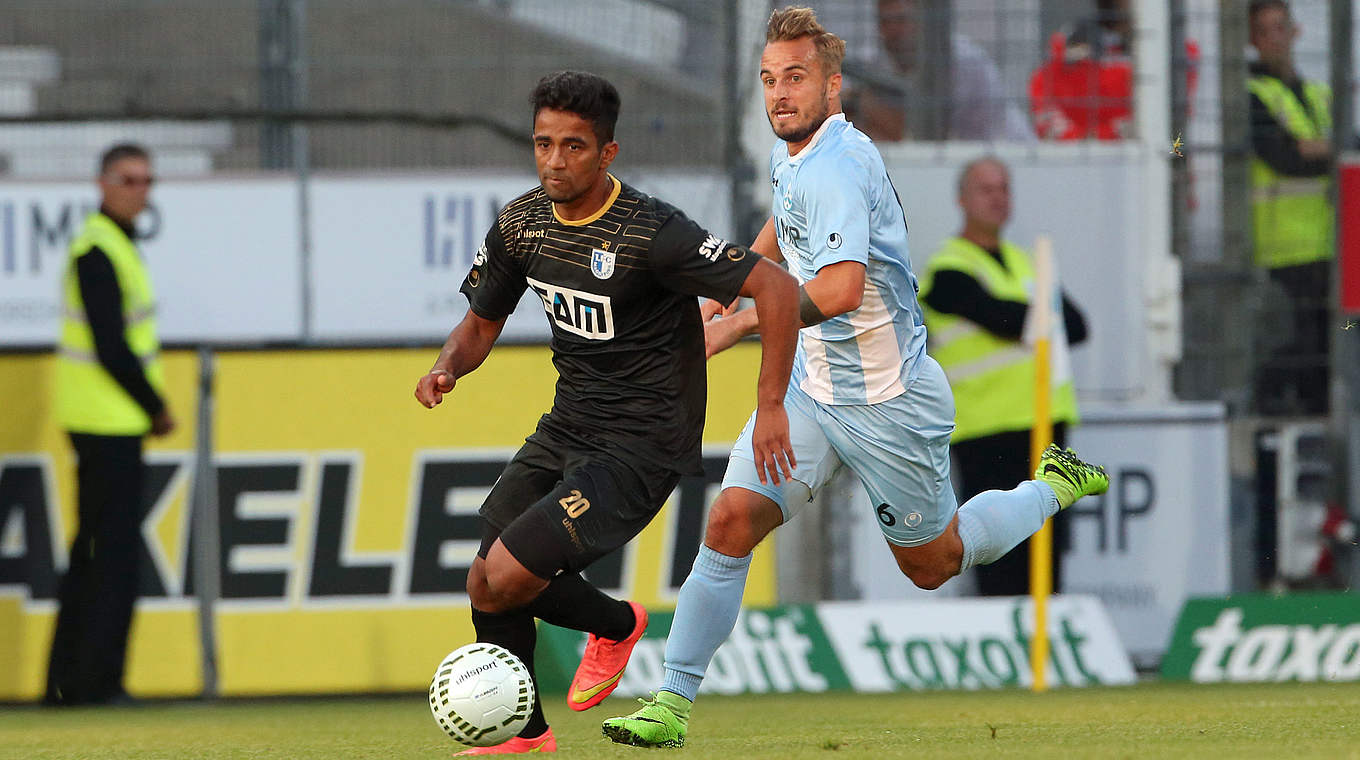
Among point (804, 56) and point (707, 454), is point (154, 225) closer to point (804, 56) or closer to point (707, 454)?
point (707, 454)

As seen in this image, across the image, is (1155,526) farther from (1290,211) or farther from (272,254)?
(272,254)

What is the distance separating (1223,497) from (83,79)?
6.62m

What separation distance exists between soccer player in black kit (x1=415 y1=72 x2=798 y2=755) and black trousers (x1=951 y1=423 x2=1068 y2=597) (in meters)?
3.60

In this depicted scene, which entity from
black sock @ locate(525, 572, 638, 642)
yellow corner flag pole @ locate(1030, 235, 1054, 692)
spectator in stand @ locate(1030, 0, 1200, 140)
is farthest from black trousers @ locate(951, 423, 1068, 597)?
black sock @ locate(525, 572, 638, 642)

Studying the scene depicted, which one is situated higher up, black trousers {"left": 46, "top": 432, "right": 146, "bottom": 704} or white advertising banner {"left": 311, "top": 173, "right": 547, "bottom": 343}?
white advertising banner {"left": 311, "top": 173, "right": 547, "bottom": 343}

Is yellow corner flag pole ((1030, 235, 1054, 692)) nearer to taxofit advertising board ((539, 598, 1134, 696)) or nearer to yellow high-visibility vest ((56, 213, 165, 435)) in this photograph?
taxofit advertising board ((539, 598, 1134, 696))

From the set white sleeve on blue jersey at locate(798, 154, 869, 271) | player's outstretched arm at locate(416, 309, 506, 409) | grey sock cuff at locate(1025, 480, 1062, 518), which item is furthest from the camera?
grey sock cuff at locate(1025, 480, 1062, 518)

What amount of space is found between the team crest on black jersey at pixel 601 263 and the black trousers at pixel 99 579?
3.81 meters

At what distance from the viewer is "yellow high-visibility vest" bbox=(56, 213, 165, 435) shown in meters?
8.45

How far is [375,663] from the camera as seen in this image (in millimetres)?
8547

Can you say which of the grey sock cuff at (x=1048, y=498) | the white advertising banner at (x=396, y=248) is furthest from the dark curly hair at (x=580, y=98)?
the white advertising banner at (x=396, y=248)

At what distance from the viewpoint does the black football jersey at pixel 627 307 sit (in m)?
5.30

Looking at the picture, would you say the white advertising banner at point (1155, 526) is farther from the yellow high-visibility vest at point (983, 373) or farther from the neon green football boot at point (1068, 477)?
the neon green football boot at point (1068, 477)

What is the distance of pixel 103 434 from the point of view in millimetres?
8414
